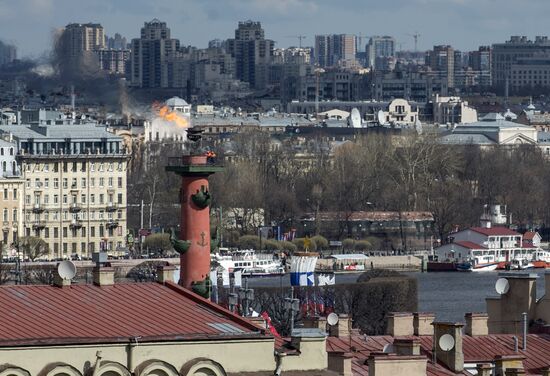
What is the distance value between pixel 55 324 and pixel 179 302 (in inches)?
50.3

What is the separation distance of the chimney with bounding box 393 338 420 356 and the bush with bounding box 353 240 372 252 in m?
61.1

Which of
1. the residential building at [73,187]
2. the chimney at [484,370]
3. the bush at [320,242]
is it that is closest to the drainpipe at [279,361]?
the chimney at [484,370]

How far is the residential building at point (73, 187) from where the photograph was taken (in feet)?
254

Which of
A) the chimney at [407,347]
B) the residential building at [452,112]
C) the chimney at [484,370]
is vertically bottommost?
the chimney at [484,370]

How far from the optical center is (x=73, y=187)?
7944cm

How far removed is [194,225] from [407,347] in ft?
10.6

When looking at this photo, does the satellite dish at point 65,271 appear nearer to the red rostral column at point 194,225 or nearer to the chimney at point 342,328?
the red rostral column at point 194,225

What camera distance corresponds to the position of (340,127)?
126562mm

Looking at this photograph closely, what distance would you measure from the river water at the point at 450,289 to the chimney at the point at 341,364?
26942mm

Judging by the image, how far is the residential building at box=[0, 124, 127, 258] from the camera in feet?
254

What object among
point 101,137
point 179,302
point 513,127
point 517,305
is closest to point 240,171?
point 101,137

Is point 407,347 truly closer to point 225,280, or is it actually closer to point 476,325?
point 476,325

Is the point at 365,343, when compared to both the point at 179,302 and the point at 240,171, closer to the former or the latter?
the point at 179,302

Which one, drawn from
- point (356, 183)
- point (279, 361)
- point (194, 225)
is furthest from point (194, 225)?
point (356, 183)
